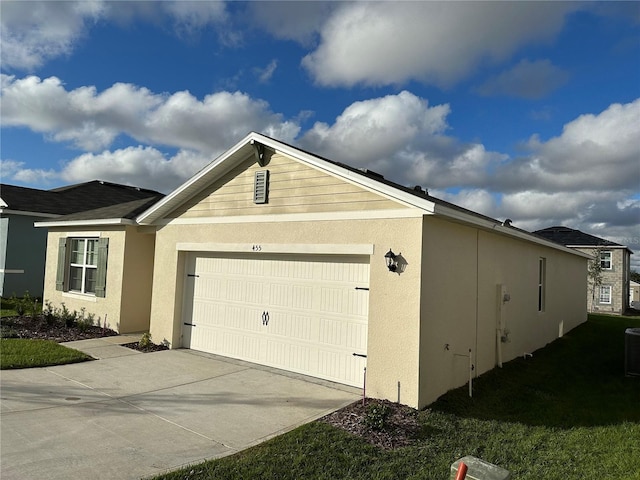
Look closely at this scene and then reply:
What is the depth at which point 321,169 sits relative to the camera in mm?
7348

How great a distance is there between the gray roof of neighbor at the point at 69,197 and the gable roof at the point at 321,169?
9.75 ft

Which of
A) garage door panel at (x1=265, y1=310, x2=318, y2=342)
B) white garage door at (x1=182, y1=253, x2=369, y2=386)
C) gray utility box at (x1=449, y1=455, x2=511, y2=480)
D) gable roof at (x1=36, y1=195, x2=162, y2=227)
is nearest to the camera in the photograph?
gray utility box at (x1=449, y1=455, x2=511, y2=480)

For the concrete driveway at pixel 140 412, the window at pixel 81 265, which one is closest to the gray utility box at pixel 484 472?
the concrete driveway at pixel 140 412

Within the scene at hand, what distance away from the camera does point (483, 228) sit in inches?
306

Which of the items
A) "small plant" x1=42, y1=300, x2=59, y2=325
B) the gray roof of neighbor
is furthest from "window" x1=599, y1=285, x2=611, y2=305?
"small plant" x1=42, y1=300, x2=59, y2=325

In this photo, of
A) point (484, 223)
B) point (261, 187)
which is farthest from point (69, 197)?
point (484, 223)

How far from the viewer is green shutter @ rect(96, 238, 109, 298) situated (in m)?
11.3

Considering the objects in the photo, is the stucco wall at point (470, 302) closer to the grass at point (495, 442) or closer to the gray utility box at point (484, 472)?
the grass at point (495, 442)

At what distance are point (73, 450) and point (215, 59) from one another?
8870 mm

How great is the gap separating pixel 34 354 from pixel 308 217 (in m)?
6.00

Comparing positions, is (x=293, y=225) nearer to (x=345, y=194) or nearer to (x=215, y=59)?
(x=345, y=194)

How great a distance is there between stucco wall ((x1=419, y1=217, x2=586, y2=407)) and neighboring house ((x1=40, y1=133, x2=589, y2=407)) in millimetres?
37

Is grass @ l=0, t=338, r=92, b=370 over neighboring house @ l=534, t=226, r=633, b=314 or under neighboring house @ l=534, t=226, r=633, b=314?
under

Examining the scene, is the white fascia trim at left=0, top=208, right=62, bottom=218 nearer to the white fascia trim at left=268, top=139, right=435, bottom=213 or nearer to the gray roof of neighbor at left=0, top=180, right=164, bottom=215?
the gray roof of neighbor at left=0, top=180, right=164, bottom=215
